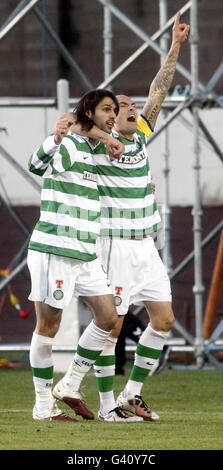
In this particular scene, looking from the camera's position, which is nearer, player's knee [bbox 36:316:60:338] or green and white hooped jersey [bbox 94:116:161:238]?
player's knee [bbox 36:316:60:338]

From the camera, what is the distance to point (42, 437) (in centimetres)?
679

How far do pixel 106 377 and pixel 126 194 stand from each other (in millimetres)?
989

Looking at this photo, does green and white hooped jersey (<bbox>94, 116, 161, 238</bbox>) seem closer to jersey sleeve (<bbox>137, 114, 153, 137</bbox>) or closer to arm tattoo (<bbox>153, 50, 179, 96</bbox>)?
jersey sleeve (<bbox>137, 114, 153, 137</bbox>)

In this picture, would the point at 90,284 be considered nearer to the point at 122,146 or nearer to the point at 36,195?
the point at 122,146

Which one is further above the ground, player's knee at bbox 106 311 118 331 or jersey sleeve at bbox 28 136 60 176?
jersey sleeve at bbox 28 136 60 176

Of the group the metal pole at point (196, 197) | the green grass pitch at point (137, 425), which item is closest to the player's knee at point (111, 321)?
the green grass pitch at point (137, 425)

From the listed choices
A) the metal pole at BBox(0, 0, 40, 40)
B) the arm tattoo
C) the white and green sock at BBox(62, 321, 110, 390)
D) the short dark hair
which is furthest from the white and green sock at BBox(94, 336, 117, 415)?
the metal pole at BBox(0, 0, 40, 40)

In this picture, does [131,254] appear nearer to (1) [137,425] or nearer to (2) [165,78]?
(1) [137,425]

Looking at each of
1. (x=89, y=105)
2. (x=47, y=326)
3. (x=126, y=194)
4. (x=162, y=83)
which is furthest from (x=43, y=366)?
(x=162, y=83)

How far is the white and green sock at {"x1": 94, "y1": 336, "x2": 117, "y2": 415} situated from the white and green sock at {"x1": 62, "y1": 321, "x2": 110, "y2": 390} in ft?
0.43

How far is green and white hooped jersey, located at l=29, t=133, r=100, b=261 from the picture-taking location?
24.6 ft

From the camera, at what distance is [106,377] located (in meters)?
7.86

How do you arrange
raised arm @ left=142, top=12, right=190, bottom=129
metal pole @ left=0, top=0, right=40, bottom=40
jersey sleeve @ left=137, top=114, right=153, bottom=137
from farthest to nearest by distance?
1. metal pole @ left=0, top=0, right=40, bottom=40
2. raised arm @ left=142, top=12, right=190, bottom=129
3. jersey sleeve @ left=137, top=114, right=153, bottom=137
